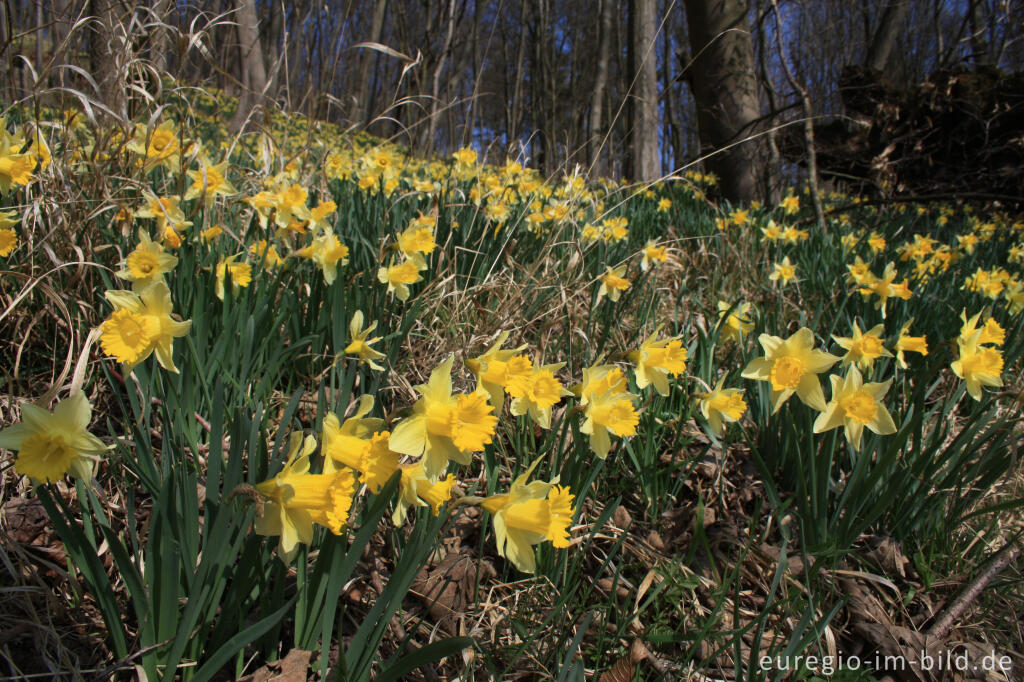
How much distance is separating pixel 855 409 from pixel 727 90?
563 cm

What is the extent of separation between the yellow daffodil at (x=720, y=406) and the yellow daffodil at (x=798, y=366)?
8cm

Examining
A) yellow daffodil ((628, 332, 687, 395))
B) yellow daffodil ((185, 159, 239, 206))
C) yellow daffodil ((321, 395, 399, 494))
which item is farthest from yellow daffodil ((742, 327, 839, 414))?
yellow daffodil ((185, 159, 239, 206))

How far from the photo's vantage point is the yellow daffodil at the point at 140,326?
1.00 meters

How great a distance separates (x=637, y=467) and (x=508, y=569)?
43cm

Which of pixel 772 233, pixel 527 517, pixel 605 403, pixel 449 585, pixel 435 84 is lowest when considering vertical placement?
pixel 449 585

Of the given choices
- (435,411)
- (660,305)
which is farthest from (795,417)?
(660,305)

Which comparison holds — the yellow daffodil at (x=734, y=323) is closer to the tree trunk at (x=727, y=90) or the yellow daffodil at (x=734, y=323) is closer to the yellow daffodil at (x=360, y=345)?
the yellow daffodil at (x=360, y=345)

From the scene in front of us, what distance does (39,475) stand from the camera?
2.40 feet

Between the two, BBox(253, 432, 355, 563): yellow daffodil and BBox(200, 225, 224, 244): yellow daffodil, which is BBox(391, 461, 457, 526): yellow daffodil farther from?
BBox(200, 225, 224, 244): yellow daffodil

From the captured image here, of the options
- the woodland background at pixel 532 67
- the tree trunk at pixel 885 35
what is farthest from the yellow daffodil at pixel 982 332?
the tree trunk at pixel 885 35

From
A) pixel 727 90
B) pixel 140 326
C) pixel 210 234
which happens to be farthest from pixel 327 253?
pixel 727 90

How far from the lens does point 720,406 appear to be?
4.42ft

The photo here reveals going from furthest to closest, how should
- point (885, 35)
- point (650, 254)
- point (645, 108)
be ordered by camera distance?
point (885, 35), point (645, 108), point (650, 254)

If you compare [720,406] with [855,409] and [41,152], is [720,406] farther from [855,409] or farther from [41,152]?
[41,152]
